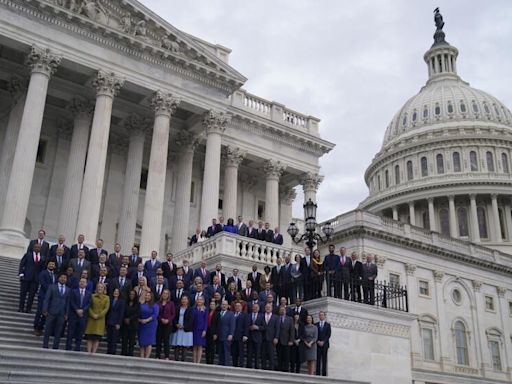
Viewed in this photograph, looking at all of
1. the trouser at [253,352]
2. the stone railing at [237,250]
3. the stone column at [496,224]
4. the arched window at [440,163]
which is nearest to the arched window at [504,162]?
the stone column at [496,224]

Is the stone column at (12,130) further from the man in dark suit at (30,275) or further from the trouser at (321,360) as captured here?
the trouser at (321,360)

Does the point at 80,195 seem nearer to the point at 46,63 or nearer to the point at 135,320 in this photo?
the point at 46,63

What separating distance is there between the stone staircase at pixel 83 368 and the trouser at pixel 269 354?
0.77 meters

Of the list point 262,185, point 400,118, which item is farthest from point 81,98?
point 400,118

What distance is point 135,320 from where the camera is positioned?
1309 centimetres

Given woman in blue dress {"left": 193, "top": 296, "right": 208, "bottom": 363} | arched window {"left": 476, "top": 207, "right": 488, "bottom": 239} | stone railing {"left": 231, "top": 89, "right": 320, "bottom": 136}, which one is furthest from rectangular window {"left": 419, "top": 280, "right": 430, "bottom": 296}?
woman in blue dress {"left": 193, "top": 296, "right": 208, "bottom": 363}

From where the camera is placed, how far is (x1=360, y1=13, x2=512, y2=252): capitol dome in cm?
7444

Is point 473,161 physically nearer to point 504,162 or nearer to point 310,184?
point 504,162

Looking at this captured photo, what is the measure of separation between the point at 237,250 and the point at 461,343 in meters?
33.0

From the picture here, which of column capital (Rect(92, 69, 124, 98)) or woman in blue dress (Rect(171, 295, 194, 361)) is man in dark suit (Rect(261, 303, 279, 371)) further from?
column capital (Rect(92, 69, 124, 98))

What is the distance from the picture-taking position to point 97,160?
25.5m

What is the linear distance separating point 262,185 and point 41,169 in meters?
14.7

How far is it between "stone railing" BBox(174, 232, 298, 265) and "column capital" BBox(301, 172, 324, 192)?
14.0m

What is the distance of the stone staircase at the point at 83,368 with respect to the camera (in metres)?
10.7
